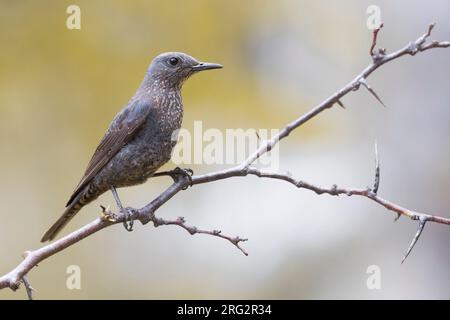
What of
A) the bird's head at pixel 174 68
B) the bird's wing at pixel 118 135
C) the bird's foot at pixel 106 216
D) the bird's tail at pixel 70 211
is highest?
the bird's head at pixel 174 68

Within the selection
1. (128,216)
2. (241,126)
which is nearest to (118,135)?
(128,216)

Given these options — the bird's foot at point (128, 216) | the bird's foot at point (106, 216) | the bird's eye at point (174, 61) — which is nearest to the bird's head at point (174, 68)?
the bird's eye at point (174, 61)

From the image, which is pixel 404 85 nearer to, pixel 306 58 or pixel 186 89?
pixel 306 58

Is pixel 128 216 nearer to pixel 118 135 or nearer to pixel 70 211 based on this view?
pixel 70 211

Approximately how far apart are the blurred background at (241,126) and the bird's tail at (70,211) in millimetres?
2959

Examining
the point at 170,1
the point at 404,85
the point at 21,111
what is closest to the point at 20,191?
the point at 21,111

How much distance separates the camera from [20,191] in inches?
335

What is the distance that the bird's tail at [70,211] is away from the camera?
190 inches

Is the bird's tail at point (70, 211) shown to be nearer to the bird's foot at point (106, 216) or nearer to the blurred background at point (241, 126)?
the bird's foot at point (106, 216)

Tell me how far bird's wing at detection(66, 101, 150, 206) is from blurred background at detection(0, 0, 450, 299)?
2787 millimetres

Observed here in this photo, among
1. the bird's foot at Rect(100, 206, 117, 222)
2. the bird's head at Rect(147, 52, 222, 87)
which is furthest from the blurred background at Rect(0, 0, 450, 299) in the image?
the bird's foot at Rect(100, 206, 117, 222)

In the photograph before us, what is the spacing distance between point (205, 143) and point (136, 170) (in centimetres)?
258

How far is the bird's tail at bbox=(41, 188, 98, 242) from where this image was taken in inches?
190

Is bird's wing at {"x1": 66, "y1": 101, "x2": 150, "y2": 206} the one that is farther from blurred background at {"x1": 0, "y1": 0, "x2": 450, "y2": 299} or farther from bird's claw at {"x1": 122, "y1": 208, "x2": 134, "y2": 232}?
blurred background at {"x1": 0, "y1": 0, "x2": 450, "y2": 299}
